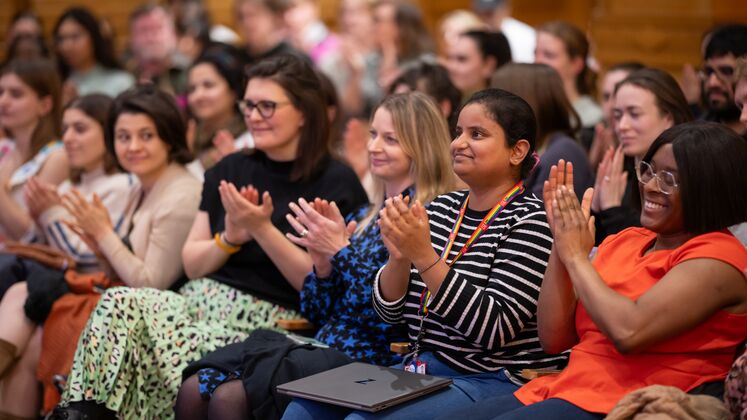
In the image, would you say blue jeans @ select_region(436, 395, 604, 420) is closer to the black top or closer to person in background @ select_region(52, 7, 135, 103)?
the black top

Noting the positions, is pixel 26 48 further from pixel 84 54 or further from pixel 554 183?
pixel 554 183

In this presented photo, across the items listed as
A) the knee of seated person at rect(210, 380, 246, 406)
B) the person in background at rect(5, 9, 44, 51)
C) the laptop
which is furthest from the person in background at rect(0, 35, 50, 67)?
the laptop

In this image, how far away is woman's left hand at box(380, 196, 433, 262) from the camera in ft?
9.17

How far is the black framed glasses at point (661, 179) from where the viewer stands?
2.58 m

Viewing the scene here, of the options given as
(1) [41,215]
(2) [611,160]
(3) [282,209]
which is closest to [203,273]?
(3) [282,209]

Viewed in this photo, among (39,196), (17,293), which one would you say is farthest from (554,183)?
(39,196)

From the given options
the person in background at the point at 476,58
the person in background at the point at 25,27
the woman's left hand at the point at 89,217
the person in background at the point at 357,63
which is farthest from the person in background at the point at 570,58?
the person in background at the point at 25,27

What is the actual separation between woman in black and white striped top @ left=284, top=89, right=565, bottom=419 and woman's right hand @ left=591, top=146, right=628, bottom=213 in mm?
770

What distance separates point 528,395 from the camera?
2715 mm

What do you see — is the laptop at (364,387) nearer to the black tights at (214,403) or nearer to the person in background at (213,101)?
the black tights at (214,403)

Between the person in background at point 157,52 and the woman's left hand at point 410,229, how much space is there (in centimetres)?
403

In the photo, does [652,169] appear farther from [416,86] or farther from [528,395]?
[416,86]

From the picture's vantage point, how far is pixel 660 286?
2.46m

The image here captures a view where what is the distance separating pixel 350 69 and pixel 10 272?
3068 mm
